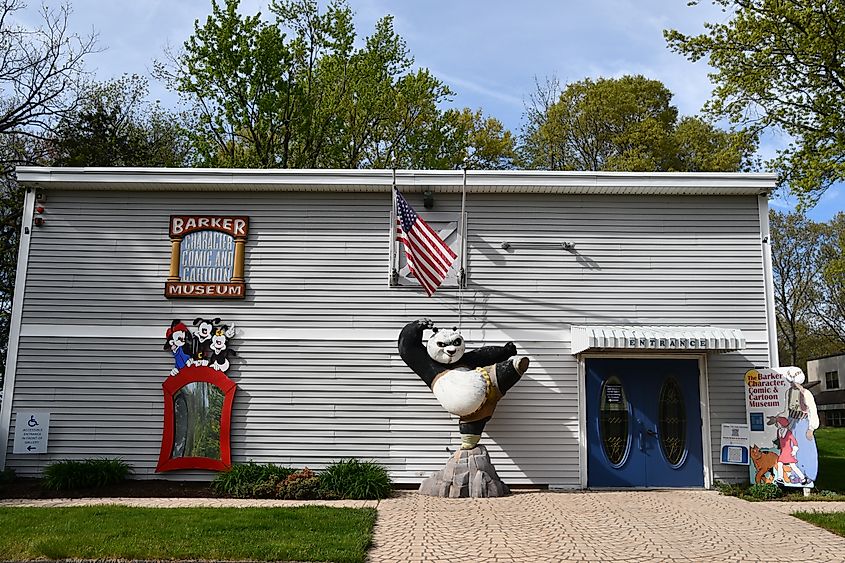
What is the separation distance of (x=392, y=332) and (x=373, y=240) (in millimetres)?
1616

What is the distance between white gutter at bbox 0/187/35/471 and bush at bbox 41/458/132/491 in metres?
Answer: 1.10

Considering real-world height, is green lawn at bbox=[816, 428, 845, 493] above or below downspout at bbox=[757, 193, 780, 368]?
below

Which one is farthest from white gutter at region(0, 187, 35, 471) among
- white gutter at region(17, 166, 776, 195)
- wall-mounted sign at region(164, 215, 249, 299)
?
→ wall-mounted sign at region(164, 215, 249, 299)

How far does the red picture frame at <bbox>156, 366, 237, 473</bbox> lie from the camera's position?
12.4 m

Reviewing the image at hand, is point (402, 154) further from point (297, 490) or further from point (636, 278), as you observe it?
point (297, 490)

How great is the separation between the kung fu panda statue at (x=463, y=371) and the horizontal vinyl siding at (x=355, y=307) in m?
0.70

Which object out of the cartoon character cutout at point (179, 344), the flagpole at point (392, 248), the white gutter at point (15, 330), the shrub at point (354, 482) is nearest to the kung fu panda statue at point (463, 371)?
the flagpole at point (392, 248)

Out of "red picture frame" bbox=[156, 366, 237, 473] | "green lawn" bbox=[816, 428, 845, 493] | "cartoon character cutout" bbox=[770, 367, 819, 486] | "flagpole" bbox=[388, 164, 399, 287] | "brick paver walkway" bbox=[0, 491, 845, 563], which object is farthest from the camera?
"green lawn" bbox=[816, 428, 845, 493]

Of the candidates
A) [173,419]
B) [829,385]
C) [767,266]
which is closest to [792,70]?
[767,266]

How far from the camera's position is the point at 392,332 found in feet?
42.1

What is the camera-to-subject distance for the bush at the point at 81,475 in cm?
1166

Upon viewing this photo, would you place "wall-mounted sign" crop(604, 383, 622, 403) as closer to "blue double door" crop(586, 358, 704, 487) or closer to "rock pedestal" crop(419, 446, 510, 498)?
"blue double door" crop(586, 358, 704, 487)

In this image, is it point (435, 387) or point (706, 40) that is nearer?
point (435, 387)

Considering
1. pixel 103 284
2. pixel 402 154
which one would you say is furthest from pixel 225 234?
pixel 402 154
